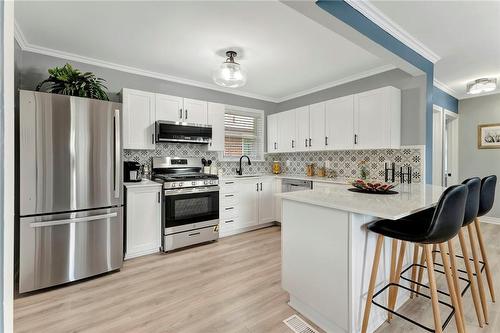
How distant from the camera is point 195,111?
381 centimetres

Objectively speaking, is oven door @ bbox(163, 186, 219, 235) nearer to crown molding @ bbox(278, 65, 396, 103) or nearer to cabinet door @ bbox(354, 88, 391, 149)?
cabinet door @ bbox(354, 88, 391, 149)

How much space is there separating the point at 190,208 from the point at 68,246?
1.39 meters

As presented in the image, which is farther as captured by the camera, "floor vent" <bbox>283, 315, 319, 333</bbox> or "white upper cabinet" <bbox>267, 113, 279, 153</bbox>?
"white upper cabinet" <bbox>267, 113, 279, 153</bbox>

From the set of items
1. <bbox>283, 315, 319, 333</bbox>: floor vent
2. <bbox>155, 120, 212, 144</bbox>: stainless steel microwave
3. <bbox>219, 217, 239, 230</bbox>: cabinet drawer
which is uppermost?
<bbox>155, 120, 212, 144</bbox>: stainless steel microwave

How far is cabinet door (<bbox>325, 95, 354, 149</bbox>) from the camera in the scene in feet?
11.6

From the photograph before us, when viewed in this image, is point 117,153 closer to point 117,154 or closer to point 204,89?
point 117,154

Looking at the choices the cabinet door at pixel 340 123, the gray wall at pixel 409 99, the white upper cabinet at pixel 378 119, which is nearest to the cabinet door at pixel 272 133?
the cabinet door at pixel 340 123

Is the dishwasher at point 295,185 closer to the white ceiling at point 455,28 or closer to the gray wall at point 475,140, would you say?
the white ceiling at point 455,28

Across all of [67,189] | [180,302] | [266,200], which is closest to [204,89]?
[266,200]

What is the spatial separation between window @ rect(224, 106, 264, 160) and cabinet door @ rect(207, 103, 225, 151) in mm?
400

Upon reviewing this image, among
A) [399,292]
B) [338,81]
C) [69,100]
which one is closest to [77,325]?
[69,100]

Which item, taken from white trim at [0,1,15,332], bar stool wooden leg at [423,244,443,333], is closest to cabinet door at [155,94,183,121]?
white trim at [0,1,15,332]

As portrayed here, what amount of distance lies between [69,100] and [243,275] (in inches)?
97.5

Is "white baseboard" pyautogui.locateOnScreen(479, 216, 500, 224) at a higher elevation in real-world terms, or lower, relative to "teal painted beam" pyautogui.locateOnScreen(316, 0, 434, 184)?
lower
